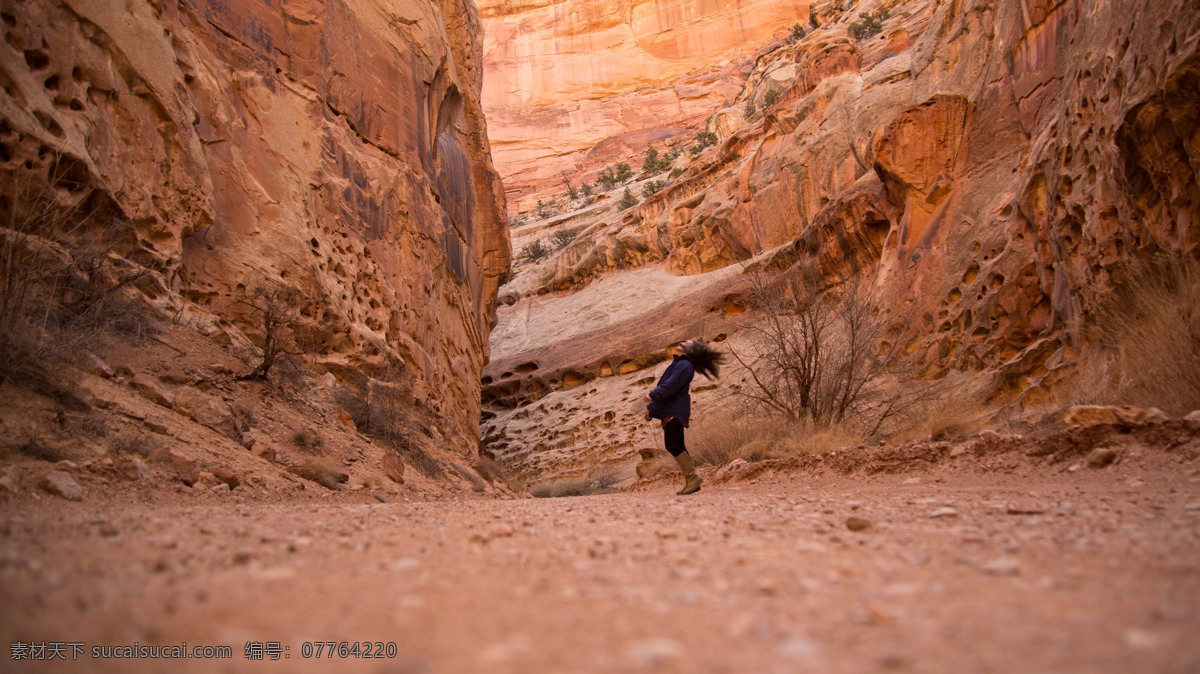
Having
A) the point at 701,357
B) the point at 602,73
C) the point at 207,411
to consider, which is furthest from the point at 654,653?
the point at 602,73

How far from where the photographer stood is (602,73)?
3029 inches

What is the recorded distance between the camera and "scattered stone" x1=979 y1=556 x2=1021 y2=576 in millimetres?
2033

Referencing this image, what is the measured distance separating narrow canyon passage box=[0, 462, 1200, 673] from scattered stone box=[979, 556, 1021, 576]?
0.01 meters

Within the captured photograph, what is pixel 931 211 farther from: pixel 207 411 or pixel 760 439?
pixel 207 411

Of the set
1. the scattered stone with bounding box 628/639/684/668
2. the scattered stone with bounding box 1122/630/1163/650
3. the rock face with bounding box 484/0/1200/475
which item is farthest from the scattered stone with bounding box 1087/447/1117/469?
the scattered stone with bounding box 628/639/684/668

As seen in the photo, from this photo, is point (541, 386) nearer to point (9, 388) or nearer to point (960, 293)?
point (960, 293)

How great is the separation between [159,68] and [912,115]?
48.3 ft

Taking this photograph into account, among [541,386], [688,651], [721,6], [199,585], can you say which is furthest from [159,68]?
[721,6]

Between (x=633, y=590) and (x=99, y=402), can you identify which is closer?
(x=633, y=590)

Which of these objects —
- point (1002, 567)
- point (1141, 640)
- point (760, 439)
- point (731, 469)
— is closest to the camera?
point (1141, 640)

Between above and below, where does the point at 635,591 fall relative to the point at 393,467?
below

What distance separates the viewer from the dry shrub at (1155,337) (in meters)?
5.32

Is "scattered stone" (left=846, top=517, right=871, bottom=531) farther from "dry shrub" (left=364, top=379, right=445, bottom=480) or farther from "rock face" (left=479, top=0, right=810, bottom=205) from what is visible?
"rock face" (left=479, top=0, right=810, bottom=205)

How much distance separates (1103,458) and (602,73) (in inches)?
3135
